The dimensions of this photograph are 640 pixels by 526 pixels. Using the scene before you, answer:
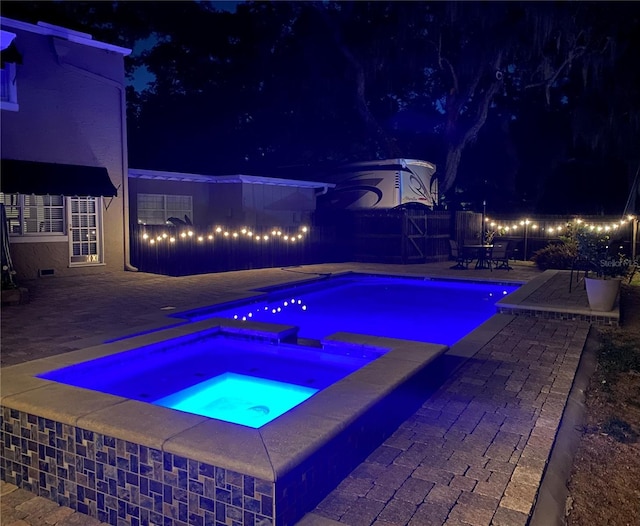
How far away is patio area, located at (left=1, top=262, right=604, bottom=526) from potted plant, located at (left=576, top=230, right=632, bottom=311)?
0.88ft

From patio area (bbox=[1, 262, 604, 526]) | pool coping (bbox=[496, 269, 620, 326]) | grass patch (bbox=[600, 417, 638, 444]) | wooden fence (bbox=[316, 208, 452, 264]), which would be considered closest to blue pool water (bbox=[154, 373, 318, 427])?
patio area (bbox=[1, 262, 604, 526])

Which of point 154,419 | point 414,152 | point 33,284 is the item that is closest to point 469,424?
point 154,419

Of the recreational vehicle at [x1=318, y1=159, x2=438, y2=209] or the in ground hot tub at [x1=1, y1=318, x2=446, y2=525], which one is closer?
the in ground hot tub at [x1=1, y1=318, x2=446, y2=525]

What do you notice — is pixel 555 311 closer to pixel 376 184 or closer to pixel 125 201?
pixel 125 201

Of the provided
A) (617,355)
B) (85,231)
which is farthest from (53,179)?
(617,355)

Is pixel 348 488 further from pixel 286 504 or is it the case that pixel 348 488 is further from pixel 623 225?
pixel 623 225

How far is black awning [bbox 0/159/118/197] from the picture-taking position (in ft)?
35.9

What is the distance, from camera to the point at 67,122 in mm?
12492

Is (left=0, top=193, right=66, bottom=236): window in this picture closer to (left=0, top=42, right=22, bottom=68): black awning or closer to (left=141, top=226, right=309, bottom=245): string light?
(left=141, top=226, right=309, bottom=245): string light

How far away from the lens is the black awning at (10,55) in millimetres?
10492

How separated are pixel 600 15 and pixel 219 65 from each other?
1694cm

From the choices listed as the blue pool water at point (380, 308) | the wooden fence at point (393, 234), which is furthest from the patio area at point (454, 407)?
the wooden fence at point (393, 234)

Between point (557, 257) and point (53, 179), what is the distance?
45.6ft

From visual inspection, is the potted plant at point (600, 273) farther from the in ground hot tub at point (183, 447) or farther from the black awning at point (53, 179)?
the black awning at point (53, 179)
